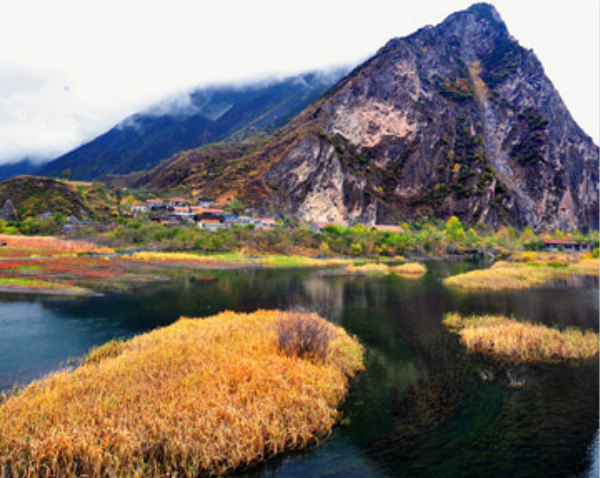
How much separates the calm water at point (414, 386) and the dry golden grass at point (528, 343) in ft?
3.94

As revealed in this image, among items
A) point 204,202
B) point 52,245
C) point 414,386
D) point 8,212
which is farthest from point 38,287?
point 204,202

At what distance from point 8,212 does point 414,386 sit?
133318mm

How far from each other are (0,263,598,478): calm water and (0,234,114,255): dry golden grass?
46076 millimetres

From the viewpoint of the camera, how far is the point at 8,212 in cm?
10950

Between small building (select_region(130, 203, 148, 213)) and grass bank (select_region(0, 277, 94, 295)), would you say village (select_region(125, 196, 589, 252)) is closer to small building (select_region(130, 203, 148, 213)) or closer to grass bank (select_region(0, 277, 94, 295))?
small building (select_region(130, 203, 148, 213))

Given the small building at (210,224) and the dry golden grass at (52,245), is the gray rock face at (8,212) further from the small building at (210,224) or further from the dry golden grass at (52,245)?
the small building at (210,224)

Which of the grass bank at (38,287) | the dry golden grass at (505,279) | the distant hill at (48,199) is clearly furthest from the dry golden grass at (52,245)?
the dry golden grass at (505,279)

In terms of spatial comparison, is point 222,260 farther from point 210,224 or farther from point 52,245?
point 210,224

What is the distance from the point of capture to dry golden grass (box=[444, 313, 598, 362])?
20.4 m

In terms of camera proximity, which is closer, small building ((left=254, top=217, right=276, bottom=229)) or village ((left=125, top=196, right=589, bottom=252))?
village ((left=125, top=196, right=589, bottom=252))

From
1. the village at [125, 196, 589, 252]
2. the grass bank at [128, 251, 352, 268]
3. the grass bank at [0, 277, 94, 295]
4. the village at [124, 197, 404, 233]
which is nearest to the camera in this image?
the grass bank at [0, 277, 94, 295]

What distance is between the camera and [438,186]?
197 metres

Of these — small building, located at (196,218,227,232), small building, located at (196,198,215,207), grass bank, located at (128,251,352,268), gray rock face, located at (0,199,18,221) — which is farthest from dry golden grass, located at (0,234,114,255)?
small building, located at (196,198,215,207)

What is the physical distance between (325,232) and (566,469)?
112357 millimetres
